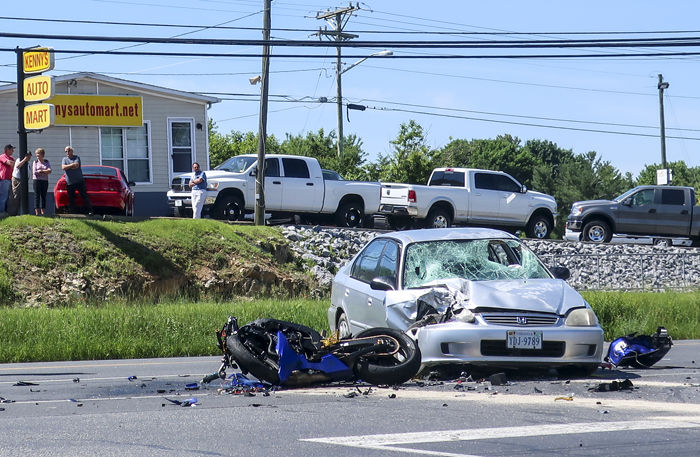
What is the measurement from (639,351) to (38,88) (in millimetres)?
16853

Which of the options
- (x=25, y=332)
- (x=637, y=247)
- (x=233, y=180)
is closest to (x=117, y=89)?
(x=233, y=180)

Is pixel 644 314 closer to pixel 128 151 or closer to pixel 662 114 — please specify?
pixel 128 151

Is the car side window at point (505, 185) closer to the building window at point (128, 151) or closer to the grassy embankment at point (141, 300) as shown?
the grassy embankment at point (141, 300)

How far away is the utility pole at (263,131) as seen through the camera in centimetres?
2900

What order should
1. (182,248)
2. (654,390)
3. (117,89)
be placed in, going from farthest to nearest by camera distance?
(117,89)
(182,248)
(654,390)

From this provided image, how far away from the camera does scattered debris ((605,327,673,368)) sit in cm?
1073

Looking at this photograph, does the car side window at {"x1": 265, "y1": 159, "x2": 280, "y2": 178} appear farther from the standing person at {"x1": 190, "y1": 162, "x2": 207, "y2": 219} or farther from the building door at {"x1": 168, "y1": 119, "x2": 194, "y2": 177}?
the building door at {"x1": 168, "y1": 119, "x2": 194, "y2": 177}

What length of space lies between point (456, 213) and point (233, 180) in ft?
23.0

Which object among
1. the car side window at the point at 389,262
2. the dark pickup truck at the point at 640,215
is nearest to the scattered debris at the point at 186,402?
the car side window at the point at 389,262

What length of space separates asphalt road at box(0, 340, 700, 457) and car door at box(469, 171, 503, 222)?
2120 centimetres

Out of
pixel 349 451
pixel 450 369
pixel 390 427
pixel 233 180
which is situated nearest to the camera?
pixel 349 451

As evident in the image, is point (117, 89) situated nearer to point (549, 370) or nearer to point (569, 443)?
point (549, 370)

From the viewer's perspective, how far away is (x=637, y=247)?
31047mm

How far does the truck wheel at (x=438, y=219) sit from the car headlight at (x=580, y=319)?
21.1 metres
